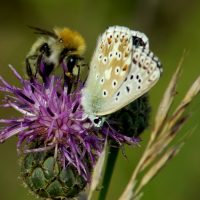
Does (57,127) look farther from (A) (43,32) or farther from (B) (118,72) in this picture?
(B) (118,72)

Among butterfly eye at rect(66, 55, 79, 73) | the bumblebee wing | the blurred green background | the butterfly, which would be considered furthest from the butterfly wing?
the blurred green background

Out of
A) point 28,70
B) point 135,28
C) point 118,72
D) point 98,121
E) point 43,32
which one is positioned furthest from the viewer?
point 135,28

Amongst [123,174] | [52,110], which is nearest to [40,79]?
[52,110]

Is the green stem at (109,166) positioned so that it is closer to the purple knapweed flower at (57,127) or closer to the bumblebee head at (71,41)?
the purple knapweed flower at (57,127)

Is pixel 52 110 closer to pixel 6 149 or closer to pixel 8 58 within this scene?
pixel 6 149

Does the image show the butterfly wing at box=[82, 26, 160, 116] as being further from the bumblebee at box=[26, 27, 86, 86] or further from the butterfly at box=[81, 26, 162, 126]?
the bumblebee at box=[26, 27, 86, 86]

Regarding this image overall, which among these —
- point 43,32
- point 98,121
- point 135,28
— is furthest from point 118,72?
point 135,28
